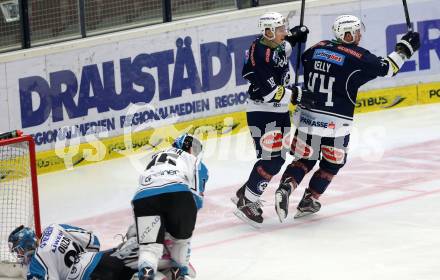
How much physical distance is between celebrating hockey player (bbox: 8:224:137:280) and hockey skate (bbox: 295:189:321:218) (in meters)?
2.22

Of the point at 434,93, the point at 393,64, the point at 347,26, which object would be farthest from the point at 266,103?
the point at 434,93

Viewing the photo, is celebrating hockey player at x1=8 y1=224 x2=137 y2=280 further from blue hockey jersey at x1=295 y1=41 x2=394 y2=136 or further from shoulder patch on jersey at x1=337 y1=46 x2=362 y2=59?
shoulder patch on jersey at x1=337 y1=46 x2=362 y2=59

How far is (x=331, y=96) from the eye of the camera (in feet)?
27.6

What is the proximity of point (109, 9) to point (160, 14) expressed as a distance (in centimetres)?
53

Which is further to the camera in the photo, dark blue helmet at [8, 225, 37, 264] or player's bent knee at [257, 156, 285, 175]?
player's bent knee at [257, 156, 285, 175]

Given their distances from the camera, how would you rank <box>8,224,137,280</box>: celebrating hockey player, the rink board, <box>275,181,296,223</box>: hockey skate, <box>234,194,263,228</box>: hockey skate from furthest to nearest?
the rink board → <box>234,194,263,228</box>: hockey skate → <box>275,181,296,223</box>: hockey skate → <box>8,224,137,280</box>: celebrating hockey player

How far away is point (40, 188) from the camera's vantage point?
10047 millimetres

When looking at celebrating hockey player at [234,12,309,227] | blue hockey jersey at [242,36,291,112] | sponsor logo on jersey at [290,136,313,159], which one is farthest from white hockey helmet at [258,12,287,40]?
sponsor logo on jersey at [290,136,313,159]

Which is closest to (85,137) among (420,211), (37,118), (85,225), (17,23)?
(37,118)

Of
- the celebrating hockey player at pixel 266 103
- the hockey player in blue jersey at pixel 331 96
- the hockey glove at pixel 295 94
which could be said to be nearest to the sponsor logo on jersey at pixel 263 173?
the celebrating hockey player at pixel 266 103

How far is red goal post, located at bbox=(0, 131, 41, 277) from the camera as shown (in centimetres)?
764

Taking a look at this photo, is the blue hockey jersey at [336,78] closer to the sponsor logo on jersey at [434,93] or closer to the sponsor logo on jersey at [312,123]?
the sponsor logo on jersey at [312,123]

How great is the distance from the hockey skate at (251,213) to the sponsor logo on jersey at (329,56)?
1201mm

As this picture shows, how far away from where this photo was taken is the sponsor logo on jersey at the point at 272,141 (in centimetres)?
844
